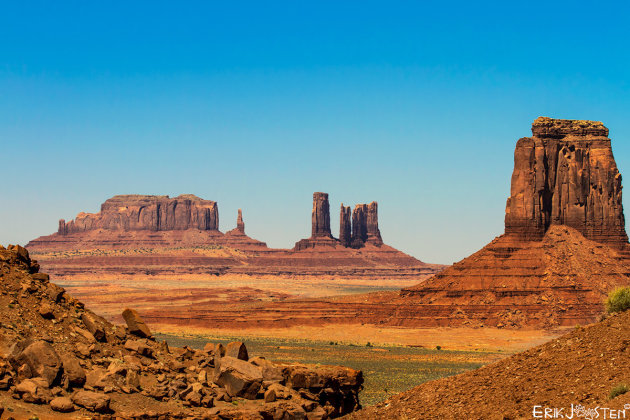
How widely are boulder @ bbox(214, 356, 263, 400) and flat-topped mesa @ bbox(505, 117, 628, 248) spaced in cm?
7529

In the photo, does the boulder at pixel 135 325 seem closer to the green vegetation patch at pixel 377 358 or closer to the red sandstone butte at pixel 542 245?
the green vegetation patch at pixel 377 358

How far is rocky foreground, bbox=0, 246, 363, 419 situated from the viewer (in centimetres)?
1966

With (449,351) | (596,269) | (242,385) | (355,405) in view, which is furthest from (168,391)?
(596,269)

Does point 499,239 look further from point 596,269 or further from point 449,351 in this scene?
point 449,351

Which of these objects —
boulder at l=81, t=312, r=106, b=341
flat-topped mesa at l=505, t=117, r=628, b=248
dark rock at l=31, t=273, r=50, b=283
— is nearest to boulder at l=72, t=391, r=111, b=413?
boulder at l=81, t=312, r=106, b=341

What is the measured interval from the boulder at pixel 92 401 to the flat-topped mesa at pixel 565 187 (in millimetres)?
79924

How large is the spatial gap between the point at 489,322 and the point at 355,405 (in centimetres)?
6351

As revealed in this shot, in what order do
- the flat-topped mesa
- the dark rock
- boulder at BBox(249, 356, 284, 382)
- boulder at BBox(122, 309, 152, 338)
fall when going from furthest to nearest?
the flat-topped mesa → boulder at BBox(122, 309, 152, 338) → boulder at BBox(249, 356, 284, 382) → the dark rock

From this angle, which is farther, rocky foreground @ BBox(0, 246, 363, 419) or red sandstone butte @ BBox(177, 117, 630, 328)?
red sandstone butte @ BBox(177, 117, 630, 328)

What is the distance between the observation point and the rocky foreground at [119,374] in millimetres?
19656

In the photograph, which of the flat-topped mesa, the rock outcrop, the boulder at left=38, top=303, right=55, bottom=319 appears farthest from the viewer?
the flat-topped mesa

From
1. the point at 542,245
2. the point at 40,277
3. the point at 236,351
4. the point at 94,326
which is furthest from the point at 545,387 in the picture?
the point at 542,245

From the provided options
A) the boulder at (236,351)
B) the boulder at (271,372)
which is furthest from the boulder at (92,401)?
the boulder at (236,351)

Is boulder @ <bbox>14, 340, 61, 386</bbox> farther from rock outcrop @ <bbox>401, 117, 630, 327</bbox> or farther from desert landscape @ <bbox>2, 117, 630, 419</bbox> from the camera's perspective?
rock outcrop @ <bbox>401, 117, 630, 327</bbox>
